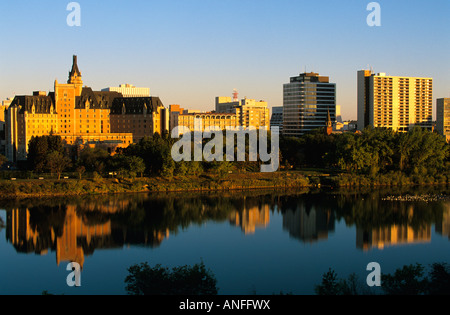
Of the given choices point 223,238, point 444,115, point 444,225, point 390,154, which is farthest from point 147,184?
point 444,115

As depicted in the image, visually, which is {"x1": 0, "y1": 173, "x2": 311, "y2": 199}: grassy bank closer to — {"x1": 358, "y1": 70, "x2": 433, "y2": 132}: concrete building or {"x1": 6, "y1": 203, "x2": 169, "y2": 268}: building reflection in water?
{"x1": 6, "y1": 203, "x2": 169, "y2": 268}: building reflection in water

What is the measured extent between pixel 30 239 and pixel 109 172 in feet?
55.8

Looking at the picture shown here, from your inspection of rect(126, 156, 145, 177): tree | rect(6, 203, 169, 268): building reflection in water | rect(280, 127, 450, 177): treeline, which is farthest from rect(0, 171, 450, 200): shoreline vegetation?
rect(6, 203, 169, 268): building reflection in water

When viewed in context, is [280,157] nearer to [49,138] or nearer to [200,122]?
[49,138]

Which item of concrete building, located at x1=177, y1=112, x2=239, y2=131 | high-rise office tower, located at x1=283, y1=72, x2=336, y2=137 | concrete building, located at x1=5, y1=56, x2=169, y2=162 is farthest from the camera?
concrete building, located at x1=177, y1=112, x2=239, y2=131

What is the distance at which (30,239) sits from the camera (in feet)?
76.8

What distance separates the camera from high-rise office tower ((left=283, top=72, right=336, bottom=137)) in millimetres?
77750

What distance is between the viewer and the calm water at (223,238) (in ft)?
59.2

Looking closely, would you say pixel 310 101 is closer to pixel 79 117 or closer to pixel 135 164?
pixel 79 117

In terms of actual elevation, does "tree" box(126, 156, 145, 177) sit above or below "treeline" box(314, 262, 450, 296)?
above

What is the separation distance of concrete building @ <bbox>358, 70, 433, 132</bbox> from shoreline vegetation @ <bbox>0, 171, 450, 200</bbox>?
42651mm

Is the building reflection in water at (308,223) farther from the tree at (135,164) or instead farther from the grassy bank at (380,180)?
the tree at (135,164)

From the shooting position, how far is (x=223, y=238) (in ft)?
78.6
